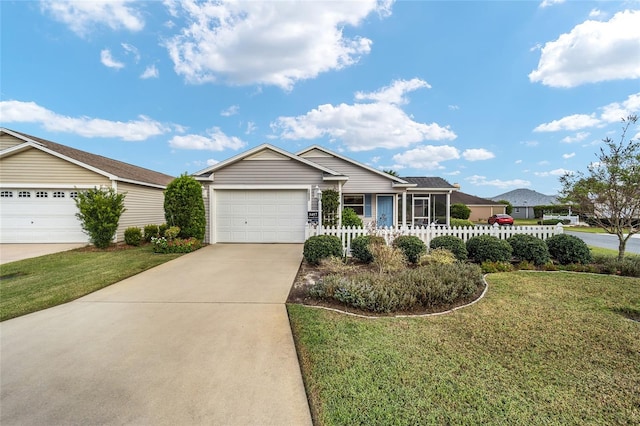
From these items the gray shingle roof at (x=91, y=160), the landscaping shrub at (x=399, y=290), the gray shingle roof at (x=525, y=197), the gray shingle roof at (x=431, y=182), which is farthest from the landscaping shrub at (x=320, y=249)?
the gray shingle roof at (x=525, y=197)

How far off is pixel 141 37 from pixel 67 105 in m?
7.42

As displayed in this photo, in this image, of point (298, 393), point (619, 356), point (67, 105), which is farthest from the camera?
point (67, 105)

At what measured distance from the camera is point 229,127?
15742mm

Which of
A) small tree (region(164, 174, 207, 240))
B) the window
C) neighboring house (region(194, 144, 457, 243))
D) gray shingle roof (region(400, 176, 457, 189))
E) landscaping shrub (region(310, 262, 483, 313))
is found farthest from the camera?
gray shingle roof (region(400, 176, 457, 189))

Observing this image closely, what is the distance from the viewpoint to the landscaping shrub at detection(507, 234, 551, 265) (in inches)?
284

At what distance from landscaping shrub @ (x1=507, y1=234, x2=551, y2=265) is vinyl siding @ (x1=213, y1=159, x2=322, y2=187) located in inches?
285

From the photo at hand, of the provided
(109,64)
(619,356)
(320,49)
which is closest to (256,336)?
(619,356)

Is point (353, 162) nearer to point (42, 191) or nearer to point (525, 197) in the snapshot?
point (42, 191)

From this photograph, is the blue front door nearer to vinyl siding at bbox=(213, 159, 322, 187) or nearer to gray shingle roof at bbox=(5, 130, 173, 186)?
vinyl siding at bbox=(213, 159, 322, 187)

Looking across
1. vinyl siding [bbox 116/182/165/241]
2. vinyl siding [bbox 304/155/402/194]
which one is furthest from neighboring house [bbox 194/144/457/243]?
vinyl siding [bbox 116/182/165/241]

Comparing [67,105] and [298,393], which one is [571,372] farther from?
[67,105]

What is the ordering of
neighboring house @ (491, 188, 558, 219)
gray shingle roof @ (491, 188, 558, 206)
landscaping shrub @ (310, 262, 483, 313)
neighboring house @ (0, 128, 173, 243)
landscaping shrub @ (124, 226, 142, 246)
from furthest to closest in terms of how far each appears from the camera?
1. gray shingle roof @ (491, 188, 558, 206)
2. neighboring house @ (491, 188, 558, 219)
3. neighboring house @ (0, 128, 173, 243)
4. landscaping shrub @ (124, 226, 142, 246)
5. landscaping shrub @ (310, 262, 483, 313)

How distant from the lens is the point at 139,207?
1377 cm

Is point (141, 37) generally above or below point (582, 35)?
above
